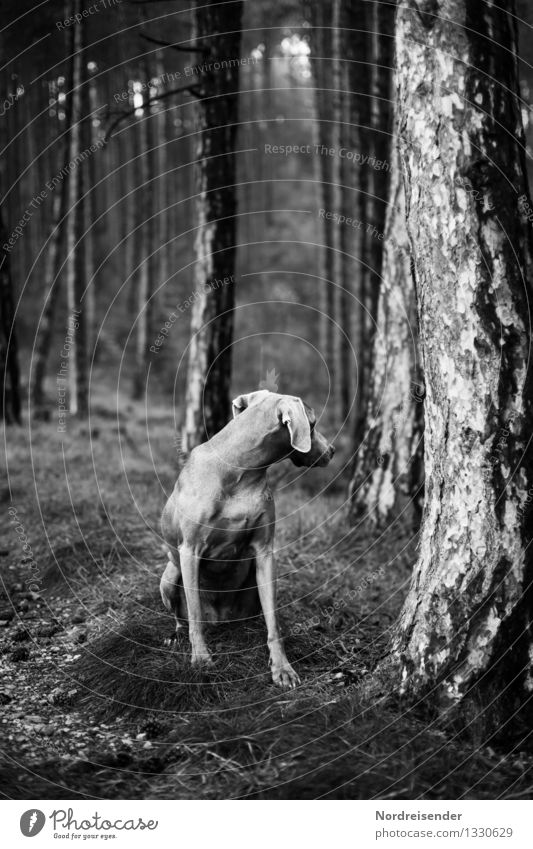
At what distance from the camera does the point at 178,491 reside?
5.70m

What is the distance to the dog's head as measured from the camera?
203 inches

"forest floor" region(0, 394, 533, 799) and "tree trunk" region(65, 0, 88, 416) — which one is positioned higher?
"tree trunk" region(65, 0, 88, 416)

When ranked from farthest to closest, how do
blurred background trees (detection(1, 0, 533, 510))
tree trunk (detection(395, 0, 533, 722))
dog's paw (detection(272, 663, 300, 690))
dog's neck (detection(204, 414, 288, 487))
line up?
1. blurred background trees (detection(1, 0, 533, 510))
2. dog's neck (detection(204, 414, 288, 487))
3. dog's paw (detection(272, 663, 300, 690))
4. tree trunk (detection(395, 0, 533, 722))

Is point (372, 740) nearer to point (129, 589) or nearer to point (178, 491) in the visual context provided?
point (178, 491)

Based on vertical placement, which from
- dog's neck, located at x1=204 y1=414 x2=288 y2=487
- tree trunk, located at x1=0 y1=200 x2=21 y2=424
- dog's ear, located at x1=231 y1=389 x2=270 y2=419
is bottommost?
dog's neck, located at x1=204 y1=414 x2=288 y2=487

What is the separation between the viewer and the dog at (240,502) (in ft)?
17.8

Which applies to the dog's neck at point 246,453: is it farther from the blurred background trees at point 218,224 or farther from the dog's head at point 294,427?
the blurred background trees at point 218,224

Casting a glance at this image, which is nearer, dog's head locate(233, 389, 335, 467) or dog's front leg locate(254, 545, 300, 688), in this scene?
dog's head locate(233, 389, 335, 467)

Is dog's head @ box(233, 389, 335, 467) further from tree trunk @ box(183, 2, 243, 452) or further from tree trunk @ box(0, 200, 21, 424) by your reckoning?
tree trunk @ box(0, 200, 21, 424)

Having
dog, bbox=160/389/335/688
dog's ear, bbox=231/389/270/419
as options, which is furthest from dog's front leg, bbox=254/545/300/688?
dog's ear, bbox=231/389/270/419

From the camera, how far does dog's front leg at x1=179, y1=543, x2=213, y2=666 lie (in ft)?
18.1

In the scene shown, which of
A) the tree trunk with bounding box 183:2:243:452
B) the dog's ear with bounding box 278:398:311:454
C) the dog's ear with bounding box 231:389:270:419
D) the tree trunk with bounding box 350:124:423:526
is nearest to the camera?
the dog's ear with bounding box 278:398:311:454

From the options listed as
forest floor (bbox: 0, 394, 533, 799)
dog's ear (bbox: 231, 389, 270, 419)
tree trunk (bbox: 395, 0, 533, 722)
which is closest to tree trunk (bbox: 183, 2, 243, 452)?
forest floor (bbox: 0, 394, 533, 799)
